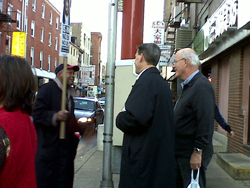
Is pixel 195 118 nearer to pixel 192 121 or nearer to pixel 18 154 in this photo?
pixel 192 121

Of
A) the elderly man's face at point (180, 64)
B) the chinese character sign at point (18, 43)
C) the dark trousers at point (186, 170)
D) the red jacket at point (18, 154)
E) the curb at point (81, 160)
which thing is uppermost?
the chinese character sign at point (18, 43)

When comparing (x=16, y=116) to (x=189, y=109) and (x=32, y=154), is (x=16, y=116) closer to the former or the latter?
(x=32, y=154)

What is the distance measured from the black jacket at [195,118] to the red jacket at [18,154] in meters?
2.02

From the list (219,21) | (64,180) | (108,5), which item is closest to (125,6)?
(108,5)

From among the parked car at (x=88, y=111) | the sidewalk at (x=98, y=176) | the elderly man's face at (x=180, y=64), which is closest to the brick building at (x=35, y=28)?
the parked car at (x=88, y=111)

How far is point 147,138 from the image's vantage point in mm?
3086

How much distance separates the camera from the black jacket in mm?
3527

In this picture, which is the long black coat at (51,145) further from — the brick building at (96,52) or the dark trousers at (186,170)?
the brick building at (96,52)

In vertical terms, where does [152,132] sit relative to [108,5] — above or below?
below

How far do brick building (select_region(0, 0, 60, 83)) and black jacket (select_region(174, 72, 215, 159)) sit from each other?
26.9 m

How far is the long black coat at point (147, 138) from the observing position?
3.05 meters

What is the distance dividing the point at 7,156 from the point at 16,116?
0.24 meters

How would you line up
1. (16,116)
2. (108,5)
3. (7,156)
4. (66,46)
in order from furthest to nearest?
(108,5) < (66,46) < (16,116) < (7,156)

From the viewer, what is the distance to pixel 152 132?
3.09 m
